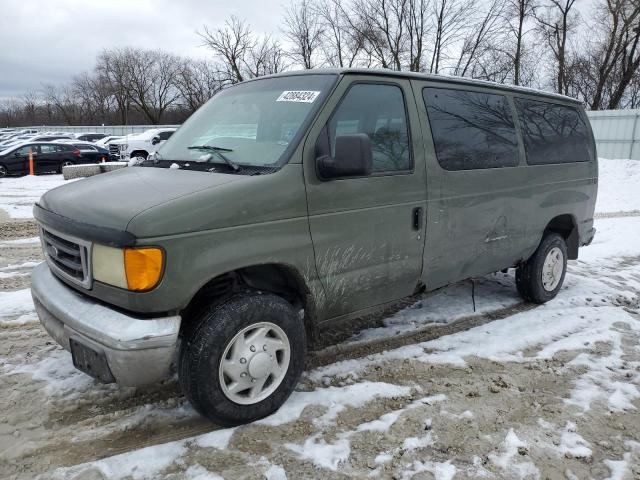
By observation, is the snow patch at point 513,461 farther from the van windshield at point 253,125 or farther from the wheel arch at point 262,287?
the van windshield at point 253,125

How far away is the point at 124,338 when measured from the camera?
2.45 m

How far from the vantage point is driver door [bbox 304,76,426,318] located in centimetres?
313

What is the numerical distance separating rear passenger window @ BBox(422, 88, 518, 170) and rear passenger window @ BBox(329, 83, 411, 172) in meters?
0.31

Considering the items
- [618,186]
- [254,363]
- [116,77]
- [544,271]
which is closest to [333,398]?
[254,363]

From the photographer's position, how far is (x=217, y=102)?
3943 mm

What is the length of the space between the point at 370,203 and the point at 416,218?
1.58 ft

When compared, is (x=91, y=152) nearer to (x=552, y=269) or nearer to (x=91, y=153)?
(x=91, y=153)

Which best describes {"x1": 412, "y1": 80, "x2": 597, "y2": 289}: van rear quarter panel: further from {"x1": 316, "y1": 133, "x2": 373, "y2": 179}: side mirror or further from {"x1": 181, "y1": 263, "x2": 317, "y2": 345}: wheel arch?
{"x1": 181, "y1": 263, "x2": 317, "y2": 345}: wheel arch

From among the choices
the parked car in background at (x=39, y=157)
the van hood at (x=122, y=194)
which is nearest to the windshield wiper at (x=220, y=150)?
the van hood at (x=122, y=194)

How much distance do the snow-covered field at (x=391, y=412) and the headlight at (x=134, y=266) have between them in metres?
0.98

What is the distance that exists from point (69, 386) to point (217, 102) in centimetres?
233

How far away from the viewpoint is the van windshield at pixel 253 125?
122 inches

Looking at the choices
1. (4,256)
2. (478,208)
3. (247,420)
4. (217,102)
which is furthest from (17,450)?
(4,256)

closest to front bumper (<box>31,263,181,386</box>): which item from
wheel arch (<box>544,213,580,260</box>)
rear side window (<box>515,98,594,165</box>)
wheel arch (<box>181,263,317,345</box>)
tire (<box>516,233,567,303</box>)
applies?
wheel arch (<box>181,263,317,345</box>)
